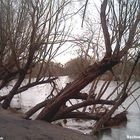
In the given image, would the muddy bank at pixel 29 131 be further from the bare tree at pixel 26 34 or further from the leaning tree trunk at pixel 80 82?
the bare tree at pixel 26 34

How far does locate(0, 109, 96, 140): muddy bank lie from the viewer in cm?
726

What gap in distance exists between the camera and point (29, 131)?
771cm

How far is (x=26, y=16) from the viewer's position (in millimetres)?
15719

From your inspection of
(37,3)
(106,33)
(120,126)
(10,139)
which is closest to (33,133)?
(10,139)

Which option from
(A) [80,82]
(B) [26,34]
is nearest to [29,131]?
(A) [80,82]

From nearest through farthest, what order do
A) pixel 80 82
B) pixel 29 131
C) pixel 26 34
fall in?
pixel 29 131
pixel 80 82
pixel 26 34

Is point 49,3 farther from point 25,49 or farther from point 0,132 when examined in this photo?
point 0,132

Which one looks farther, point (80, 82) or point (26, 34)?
point (26, 34)

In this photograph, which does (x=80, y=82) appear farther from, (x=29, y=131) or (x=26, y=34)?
(x=26, y=34)

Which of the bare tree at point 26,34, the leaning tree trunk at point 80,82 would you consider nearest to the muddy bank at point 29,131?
the leaning tree trunk at point 80,82

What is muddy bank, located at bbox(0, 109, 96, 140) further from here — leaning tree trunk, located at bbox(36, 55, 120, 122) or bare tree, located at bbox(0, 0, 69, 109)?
bare tree, located at bbox(0, 0, 69, 109)

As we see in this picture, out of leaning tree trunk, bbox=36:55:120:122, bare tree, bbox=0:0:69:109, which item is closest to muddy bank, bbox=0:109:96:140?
leaning tree trunk, bbox=36:55:120:122

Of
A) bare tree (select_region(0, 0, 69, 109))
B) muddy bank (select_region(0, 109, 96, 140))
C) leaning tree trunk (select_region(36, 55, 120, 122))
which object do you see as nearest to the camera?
muddy bank (select_region(0, 109, 96, 140))

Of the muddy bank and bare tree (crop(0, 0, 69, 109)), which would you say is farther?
bare tree (crop(0, 0, 69, 109))
